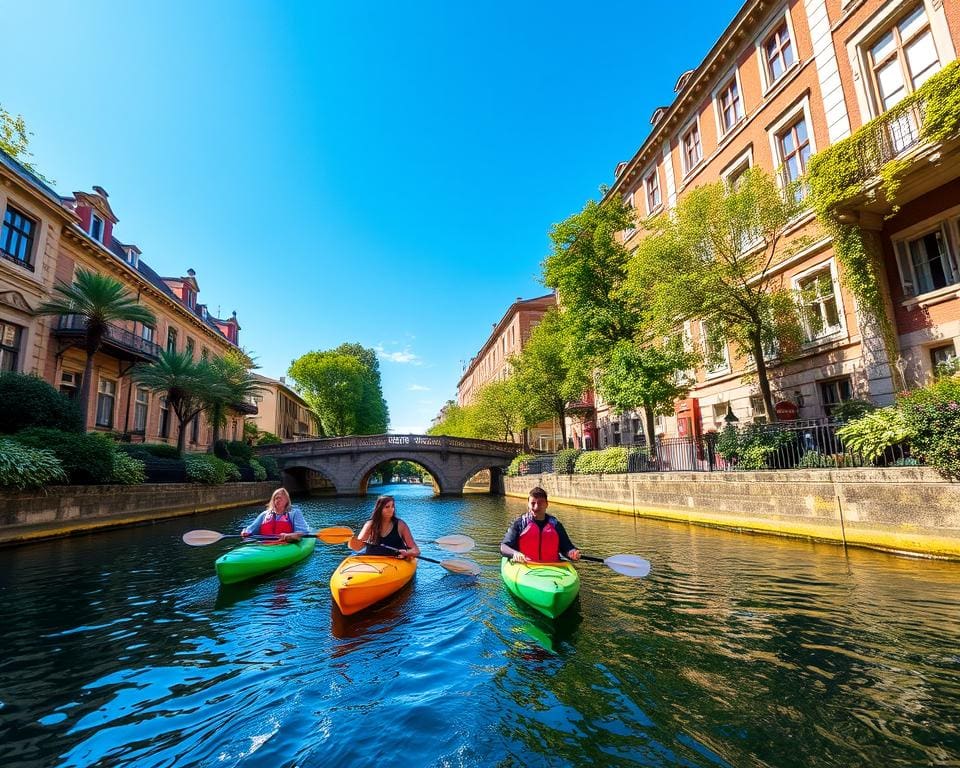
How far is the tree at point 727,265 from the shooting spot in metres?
13.9

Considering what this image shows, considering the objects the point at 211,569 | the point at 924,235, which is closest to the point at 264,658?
the point at 211,569

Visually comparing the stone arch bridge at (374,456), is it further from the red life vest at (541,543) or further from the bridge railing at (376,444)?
the red life vest at (541,543)

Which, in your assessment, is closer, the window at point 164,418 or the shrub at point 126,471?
the shrub at point 126,471

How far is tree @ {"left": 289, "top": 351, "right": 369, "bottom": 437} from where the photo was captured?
4853cm

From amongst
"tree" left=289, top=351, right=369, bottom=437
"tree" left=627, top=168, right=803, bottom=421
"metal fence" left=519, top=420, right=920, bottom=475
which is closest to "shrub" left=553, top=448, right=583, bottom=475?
"metal fence" left=519, top=420, right=920, bottom=475

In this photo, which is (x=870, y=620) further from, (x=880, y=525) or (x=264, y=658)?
(x=264, y=658)

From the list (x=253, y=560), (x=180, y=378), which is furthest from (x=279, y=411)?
(x=253, y=560)

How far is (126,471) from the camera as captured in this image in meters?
14.8

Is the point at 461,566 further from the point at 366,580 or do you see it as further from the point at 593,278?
the point at 593,278

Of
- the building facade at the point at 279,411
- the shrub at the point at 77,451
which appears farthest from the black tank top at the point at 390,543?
the building facade at the point at 279,411

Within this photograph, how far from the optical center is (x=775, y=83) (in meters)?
16.9

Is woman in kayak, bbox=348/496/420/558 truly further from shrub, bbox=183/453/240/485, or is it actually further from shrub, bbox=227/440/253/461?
shrub, bbox=227/440/253/461

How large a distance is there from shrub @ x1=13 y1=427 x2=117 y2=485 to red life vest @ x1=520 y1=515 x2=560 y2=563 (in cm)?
1300

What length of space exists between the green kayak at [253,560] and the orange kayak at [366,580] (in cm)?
221
